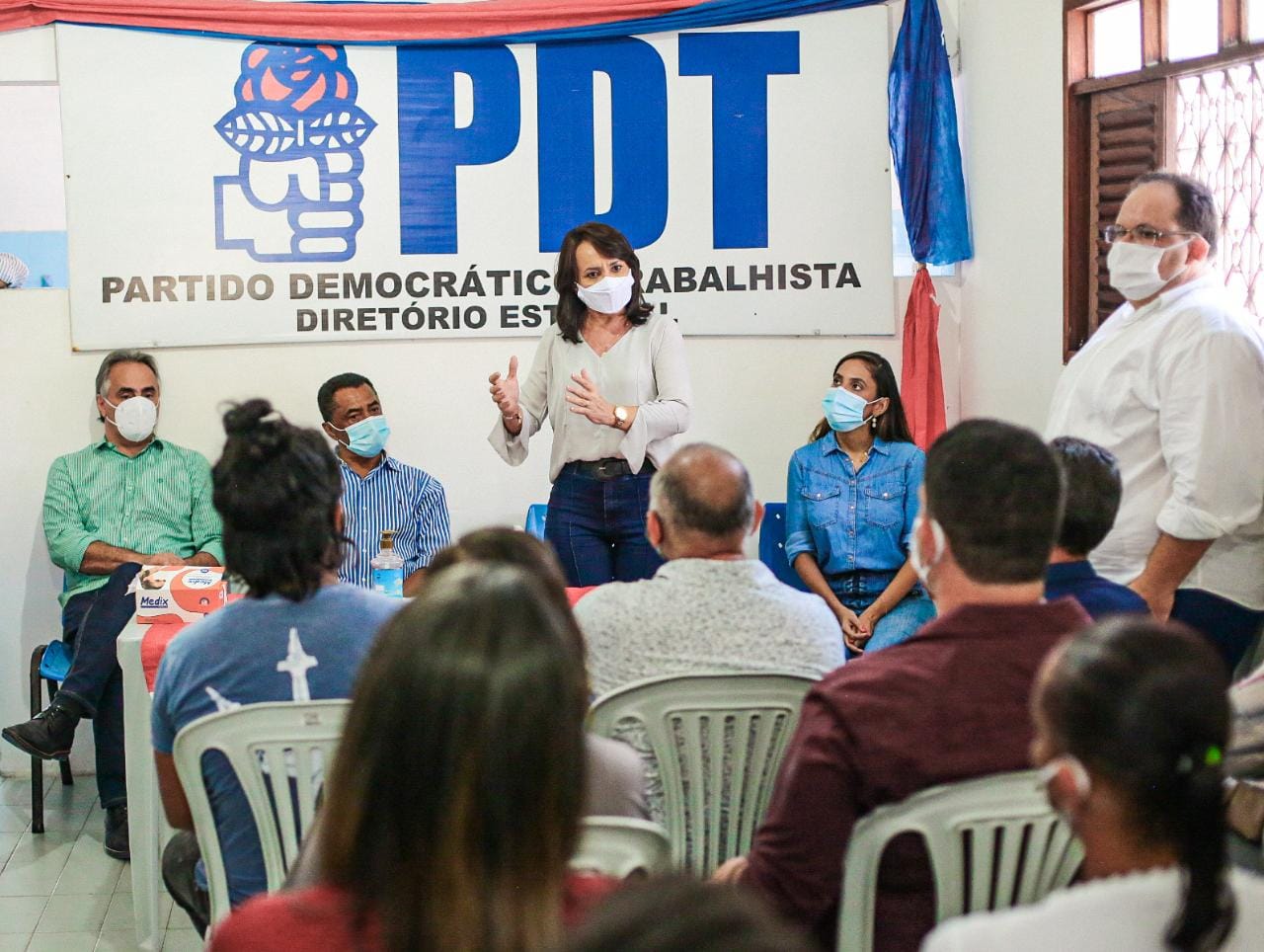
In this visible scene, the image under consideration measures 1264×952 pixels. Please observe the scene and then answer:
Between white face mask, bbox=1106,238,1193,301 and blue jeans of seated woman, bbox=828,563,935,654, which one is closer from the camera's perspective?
white face mask, bbox=1106,238,1193,301

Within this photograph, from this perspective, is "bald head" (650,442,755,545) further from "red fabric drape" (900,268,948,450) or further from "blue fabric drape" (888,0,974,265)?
"blue fabric drape" (888,0,974,265)

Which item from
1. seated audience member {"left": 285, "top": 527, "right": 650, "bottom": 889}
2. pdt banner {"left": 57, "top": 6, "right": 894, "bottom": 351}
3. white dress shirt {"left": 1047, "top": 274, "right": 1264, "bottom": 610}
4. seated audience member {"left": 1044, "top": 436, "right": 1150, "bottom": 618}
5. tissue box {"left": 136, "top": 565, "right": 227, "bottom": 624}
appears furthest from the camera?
pdt banner {"left": 57, "top": 6, "right": 894, "bottom": 351}

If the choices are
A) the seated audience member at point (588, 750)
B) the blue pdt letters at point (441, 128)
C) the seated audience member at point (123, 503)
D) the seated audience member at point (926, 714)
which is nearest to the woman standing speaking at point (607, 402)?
the blue pdt letters at point (441, 128)

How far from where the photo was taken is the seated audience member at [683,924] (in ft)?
2.24

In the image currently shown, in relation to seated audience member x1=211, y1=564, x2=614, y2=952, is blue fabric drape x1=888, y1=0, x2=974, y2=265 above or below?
above

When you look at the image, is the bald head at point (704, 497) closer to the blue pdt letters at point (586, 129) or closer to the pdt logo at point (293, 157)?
the blue pdt letters at point (586, 129)

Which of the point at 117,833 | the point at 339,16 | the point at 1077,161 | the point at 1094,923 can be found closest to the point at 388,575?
the point at 117,833

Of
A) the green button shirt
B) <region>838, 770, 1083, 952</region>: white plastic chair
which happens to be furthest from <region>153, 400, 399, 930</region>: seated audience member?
the green button shirt

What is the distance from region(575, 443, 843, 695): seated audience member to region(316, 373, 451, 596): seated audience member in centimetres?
207

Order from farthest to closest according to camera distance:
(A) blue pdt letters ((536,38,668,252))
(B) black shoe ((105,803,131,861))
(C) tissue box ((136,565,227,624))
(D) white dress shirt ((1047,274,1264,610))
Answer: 1. (A) blue pdt letters ((536,38,668,252))
2. (B) black shoe ((105,803,131,861))
3. (C) tissue box ((136,565,227,624))
4. (D) white dress shirt ((1047,274,1264,610))

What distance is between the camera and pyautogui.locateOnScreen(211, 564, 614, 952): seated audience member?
1073mm

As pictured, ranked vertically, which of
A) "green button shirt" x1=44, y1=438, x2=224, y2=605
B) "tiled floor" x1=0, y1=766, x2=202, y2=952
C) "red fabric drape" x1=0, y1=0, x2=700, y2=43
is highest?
"red fabric drape" x1=0, y1=0, x2=700, y2=43

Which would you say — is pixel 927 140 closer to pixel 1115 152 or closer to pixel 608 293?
pixel 1115 152

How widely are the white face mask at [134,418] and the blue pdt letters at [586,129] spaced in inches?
39.7
